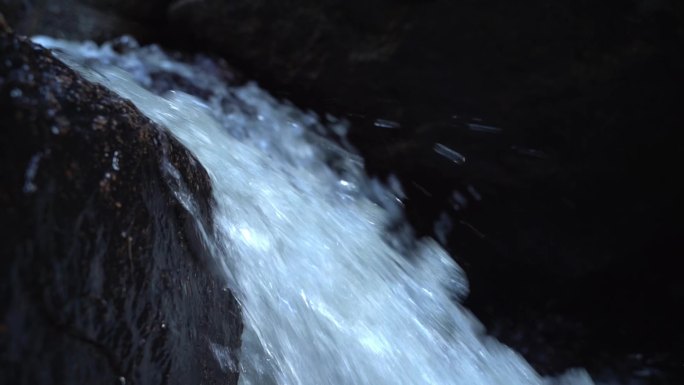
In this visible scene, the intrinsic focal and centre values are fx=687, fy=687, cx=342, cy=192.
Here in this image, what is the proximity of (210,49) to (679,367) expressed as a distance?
305cm

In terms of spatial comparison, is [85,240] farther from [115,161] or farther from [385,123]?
[385,123]

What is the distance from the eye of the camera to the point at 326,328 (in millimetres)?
2129

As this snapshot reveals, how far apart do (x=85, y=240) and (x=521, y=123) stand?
2747mm

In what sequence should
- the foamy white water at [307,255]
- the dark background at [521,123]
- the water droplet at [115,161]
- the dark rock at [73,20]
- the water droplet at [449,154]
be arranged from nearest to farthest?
the water droplet at [115,161] < the foamy white water at [307,255] < the dark background at [521,123] < the water droplet at [449,154] < the dark rock at [73,20]

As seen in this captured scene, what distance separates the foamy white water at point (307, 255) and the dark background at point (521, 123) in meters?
0.17

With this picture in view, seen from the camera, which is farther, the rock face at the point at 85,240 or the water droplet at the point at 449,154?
the water droplet at the point at 449,154

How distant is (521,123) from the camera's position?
3.42 m

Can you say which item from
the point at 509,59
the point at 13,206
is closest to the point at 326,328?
the point at 13,206

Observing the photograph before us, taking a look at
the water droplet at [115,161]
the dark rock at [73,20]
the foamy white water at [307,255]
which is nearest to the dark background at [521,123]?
the dark rock at [73,20]

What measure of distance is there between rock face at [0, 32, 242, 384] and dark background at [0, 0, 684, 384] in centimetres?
228

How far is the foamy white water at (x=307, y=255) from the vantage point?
6.20 ft

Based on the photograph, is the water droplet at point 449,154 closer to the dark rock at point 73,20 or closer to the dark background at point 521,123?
the dark background at point 521,123

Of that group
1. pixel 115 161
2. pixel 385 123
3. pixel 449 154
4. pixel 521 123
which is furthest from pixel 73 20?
→ pixel 115 161

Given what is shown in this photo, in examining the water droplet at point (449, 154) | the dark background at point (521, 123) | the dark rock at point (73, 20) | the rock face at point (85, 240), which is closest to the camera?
the rock face at point (85, 240)
